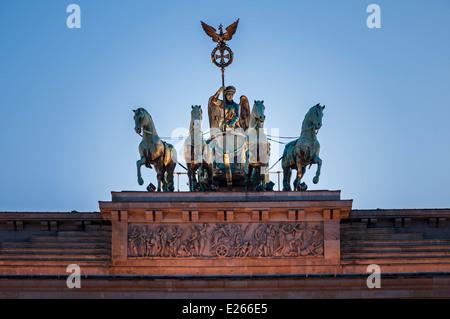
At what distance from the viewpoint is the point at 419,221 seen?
4141 cm

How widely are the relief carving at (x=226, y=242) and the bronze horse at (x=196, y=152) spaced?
8.25 ft

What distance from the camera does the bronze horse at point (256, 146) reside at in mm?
41812

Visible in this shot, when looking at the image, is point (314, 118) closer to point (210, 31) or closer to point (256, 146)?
point (256, 146)

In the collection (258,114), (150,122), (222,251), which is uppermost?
(258,114)

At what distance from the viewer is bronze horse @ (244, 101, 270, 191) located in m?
41.8

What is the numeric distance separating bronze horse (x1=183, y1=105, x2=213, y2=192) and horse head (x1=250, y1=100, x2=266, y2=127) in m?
1.56

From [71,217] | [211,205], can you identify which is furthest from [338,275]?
[71,217]

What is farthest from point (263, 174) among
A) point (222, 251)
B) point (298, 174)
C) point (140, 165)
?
point (222, 251)

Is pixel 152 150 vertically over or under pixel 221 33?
under

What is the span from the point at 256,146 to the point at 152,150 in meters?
3.07

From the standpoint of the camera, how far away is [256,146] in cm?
4234

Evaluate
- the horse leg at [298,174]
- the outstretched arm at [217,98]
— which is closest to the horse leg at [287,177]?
the horse leg at [298,174]
